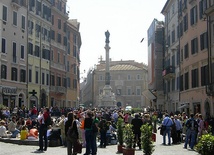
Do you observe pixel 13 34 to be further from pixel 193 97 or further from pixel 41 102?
pixel 193 97

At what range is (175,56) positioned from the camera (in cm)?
4841

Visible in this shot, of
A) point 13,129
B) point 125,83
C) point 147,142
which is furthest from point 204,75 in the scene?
point 125,83

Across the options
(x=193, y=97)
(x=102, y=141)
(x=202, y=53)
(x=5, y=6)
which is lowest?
(x=102, y=141)

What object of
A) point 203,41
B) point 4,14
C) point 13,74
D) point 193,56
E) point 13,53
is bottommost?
point 13,74

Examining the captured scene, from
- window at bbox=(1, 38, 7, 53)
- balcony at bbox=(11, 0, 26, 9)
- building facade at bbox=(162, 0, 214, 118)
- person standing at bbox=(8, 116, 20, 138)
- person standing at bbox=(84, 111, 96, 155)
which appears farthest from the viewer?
balcony at bbox=(11, 0, 26, 9)

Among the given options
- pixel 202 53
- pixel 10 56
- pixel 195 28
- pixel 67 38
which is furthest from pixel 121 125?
pixel 67 38

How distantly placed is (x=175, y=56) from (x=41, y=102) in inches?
693

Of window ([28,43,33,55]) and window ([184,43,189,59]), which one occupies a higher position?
window ([28,43,33,55])

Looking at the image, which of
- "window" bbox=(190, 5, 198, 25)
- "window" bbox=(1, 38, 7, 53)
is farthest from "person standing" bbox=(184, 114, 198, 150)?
"window" bbox=(1, 38, 7, 53)

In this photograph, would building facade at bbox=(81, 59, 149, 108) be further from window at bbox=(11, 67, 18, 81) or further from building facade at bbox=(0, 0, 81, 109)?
window at bbox=(11, 67, 18, 81)

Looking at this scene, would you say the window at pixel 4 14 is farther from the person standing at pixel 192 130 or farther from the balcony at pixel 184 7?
the person standing at pixel 192 130

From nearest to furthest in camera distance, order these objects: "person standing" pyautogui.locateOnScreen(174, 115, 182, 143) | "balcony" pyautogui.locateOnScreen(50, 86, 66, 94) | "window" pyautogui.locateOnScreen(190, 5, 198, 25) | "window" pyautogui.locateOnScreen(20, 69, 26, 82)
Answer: "person standing" pyautogui.locateOnScreen(174, 115, 182, 143) → "window" pyautogui.locateOnScreen(190, 5, 198, 25) → "window" pyautogui.locateOnScreen(20, 69, 26, 82) → "balcony" pyautogui.locateOnScreen(50, 86, 66, 94)

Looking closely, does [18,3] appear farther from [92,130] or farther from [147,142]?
[147,142]

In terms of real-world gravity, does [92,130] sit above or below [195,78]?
below
